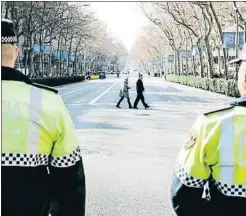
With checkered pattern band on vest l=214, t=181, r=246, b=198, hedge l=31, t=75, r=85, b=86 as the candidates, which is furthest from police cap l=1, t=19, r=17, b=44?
hedge l=31, t=75, r=85, b=86

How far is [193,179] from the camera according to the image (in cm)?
273

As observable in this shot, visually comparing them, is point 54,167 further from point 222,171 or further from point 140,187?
point 140,187

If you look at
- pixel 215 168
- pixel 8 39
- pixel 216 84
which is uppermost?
pixel 8 39

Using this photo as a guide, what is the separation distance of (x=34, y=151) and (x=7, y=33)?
591 mm

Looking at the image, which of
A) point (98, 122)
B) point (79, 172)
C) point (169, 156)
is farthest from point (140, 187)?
point (98, 122)

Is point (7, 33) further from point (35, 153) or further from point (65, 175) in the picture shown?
point (65, 175)

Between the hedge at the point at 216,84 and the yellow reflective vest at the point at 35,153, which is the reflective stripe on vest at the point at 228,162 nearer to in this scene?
the yellow reflective vest at the point at 35,153

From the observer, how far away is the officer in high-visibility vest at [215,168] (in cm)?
272

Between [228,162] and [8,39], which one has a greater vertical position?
[8,39]

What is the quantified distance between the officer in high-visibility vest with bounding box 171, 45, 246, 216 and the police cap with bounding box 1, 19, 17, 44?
994 millimetres

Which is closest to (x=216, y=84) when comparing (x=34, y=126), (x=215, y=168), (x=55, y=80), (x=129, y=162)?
(x=55, y=80)

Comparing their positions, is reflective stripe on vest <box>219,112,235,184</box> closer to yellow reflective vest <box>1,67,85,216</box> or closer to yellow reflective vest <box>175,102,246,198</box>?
yellow reflective vest <box>175,102,246,198</box>

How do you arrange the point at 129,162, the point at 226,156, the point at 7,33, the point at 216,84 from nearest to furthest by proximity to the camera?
the point at 226,156, the point at 7,33, the point at 129,162, the point at 216,84

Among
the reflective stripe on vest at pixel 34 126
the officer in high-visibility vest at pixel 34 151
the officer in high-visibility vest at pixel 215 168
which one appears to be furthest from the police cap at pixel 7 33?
the officer in high-visibility vest at pixel 215 168
